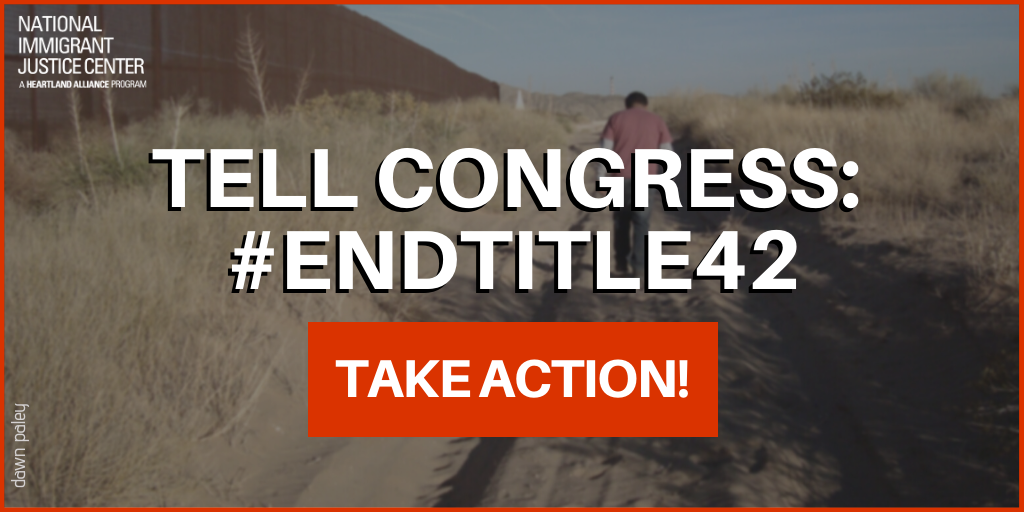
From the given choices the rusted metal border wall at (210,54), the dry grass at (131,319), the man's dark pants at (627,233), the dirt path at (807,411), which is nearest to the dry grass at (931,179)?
the dirt path at (807,411)

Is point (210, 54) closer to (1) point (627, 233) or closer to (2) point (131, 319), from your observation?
(1) point (627, 233)

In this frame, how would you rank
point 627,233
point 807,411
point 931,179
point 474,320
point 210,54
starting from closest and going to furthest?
1. point 807,411
2. point 474,320
3. point 627,233
4. point 931,179
5. point 210,54

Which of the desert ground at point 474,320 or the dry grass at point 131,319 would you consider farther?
the desert ground at point 474,320

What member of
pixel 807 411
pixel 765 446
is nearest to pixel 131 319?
pixel 765 446

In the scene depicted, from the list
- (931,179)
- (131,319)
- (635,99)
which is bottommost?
(131,319)

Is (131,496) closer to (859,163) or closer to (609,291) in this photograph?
(609,291)

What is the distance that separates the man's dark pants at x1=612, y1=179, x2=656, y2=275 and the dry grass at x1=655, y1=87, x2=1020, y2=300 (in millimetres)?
2068

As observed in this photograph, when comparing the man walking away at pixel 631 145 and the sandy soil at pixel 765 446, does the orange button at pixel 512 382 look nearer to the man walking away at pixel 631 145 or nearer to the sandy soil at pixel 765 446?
the sandy soil at pixel 765 446

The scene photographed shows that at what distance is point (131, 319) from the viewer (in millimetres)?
3932

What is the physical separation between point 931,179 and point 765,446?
615cm

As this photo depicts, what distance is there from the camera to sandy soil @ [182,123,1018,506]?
142 inches

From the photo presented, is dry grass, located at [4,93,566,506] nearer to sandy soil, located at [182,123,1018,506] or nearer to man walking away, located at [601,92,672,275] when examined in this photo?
sandy soil, located at [182,123,1018,506]

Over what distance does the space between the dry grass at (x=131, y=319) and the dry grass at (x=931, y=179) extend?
4.70 metres

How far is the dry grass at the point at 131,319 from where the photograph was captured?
3.10 meters
